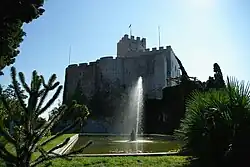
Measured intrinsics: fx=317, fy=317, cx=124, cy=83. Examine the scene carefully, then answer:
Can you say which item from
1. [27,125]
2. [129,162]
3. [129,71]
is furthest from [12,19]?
[129,71]

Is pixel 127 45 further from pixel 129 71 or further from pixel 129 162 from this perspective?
pixel 129 162

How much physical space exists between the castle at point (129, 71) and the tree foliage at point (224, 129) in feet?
118

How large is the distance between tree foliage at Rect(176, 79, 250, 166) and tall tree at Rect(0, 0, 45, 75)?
20.1ft

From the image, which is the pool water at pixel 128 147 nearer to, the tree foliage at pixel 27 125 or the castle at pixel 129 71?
the tree foliage at pixel 27 125

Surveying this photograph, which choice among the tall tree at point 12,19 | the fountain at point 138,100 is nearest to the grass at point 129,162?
the tall tree at point 12,19

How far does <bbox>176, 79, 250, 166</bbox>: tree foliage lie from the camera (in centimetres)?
705

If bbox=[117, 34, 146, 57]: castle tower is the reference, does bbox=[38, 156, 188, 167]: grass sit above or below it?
below

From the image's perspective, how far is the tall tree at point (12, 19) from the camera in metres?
9.55

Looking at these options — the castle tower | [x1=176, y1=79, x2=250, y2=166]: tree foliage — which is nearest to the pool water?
[x1=176, y1=79, x2=250, y2=166]: tree foliage

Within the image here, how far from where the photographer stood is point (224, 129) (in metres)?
7.38

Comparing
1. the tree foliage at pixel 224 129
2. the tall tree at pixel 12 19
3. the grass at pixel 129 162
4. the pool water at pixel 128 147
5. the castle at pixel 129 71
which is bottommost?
the pool water at pixel 128 147

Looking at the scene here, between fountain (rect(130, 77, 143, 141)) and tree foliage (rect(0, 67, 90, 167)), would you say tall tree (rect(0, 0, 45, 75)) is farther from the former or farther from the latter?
fountain (rect(130, 77, 143, 141))

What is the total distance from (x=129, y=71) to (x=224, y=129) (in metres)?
40.7

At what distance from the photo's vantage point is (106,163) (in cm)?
808
